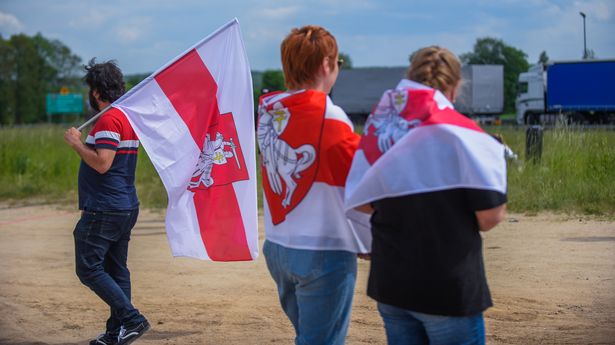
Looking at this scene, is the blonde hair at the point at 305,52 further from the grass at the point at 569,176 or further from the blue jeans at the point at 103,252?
the grass at the point at 569,176

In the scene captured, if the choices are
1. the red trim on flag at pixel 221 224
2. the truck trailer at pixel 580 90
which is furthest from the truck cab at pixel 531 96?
the red trim on flag at pixel 221 224

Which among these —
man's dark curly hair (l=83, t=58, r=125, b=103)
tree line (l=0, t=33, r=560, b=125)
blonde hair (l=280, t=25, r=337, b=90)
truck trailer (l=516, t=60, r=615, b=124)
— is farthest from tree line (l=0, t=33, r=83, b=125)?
blonde hair (l=280, t=25, r=337, b=90)

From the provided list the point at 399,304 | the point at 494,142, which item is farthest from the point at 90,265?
the point at 494,142

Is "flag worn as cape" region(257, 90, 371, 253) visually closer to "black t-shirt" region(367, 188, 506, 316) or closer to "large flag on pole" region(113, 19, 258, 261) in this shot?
"black t-shirt" region(367, 188, 506, 316)

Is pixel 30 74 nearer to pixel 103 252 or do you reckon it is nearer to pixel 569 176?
pixel 569 176

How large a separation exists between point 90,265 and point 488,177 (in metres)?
2.74

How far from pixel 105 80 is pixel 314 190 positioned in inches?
81.8

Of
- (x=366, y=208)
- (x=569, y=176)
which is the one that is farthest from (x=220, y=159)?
(x=569, y=176)

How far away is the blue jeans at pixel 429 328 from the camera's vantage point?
8.27ft

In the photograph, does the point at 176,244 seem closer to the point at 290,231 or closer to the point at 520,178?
the point at 290,231

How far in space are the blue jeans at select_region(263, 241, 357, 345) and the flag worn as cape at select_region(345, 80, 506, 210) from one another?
1.18ft

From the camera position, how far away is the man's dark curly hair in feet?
14.6

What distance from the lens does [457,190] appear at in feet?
8.07

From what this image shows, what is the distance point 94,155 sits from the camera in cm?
422
